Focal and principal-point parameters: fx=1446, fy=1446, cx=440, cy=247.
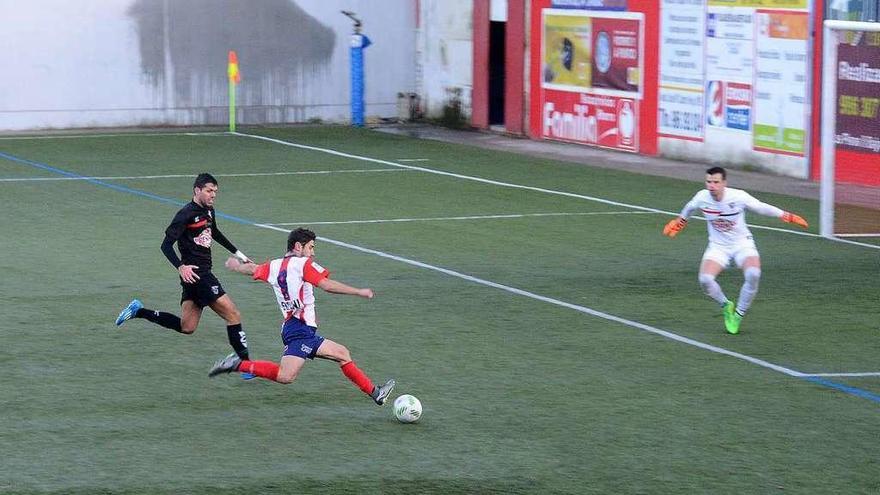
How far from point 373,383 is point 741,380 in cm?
294

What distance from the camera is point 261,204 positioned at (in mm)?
22078

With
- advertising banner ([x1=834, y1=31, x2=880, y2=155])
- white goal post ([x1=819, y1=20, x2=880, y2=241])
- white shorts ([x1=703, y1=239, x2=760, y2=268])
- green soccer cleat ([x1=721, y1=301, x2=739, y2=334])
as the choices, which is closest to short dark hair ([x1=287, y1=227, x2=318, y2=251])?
green soccer cleat ([x1=721, y1=301, x2=739, y2=334])

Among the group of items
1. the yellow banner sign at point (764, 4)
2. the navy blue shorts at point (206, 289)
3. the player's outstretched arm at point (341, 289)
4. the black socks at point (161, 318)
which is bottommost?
the black socks at point (161, 318)

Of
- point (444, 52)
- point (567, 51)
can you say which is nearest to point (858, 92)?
point (567, 51)

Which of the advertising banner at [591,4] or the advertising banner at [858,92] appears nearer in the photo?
the advertising banner at [858,92]

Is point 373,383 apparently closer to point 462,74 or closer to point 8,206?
point 8,206

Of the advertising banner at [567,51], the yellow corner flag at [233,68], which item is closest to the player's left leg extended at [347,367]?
the advertising banner at [567,51]

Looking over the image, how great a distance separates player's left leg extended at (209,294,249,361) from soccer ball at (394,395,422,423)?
6.45 feet

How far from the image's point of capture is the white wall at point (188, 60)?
112 ft

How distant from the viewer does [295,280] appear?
10180 millimetres

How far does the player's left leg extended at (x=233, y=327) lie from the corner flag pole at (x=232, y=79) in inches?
867

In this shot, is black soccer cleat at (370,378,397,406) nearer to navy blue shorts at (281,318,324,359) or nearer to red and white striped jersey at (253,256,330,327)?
navy blue shorts at (281,318,324,359)

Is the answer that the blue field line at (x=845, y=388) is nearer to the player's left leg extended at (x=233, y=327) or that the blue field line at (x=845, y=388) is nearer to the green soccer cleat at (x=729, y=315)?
the green soccer cleat at (x=729, y=315)

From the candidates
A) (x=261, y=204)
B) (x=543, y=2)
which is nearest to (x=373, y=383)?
(x=261, y=204)
